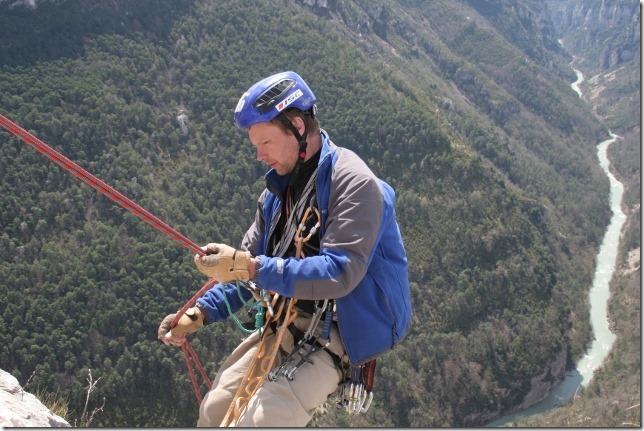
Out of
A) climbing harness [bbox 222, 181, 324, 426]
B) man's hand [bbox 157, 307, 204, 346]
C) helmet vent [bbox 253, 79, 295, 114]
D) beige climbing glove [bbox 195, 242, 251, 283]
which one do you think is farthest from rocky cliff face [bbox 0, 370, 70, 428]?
helmet vent [bbox 253, 79, 295, 114]

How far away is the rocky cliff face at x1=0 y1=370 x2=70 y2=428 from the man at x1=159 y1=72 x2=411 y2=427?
131 cm

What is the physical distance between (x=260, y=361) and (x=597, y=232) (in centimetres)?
10846

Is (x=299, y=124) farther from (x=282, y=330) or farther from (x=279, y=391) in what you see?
(x=279, y=391)

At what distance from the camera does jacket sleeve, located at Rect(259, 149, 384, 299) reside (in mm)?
3836

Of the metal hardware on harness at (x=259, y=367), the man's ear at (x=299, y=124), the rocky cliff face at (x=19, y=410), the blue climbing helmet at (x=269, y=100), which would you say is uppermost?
the blue climbing helmet at (x=269, y=100)

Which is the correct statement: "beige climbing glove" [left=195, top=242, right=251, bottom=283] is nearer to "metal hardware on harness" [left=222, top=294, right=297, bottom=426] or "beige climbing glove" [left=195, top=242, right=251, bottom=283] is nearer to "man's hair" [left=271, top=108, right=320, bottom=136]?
"metal hardware on harness" [left=222, top=294, right=297, bottom=426]

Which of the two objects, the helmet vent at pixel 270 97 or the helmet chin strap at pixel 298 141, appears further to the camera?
the helmet chin strap at pixel 298 141

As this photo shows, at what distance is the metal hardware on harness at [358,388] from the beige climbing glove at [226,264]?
1.03 m

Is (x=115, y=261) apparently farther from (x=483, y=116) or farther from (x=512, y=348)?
(x=483, y=116)

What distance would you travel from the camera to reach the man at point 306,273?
3887mm

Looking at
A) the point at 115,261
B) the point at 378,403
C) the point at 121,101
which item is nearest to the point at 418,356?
the point at 378,403

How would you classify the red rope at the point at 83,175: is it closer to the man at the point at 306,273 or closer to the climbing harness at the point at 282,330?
the man at the point at 306,273

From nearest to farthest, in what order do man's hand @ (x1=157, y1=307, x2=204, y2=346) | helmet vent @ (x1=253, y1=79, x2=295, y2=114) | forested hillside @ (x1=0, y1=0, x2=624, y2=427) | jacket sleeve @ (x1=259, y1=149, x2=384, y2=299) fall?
jacket sleeve @ (x1=259, y1=149, x2=384, y2=299), helmet vent @ (x1=253, y1=79, x2=295, y2=114), man's hand @ (x1=157, y1=307, x2=204, y2=346), forested hillside @ (x1=0, y1=0, x2=624, y2=427)

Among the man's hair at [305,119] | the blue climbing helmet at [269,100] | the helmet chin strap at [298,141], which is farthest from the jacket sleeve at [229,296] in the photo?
the blue climbing helmet at [269,100]
